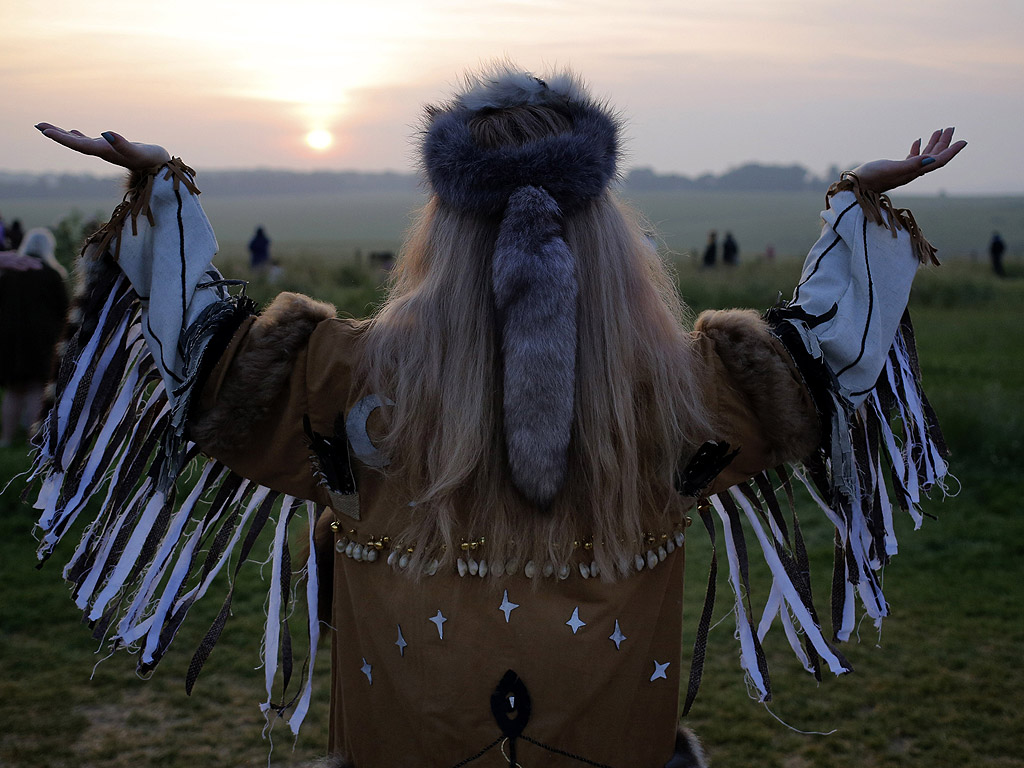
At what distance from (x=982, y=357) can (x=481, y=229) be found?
10287 millimetres

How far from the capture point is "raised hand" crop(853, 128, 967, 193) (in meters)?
2.03

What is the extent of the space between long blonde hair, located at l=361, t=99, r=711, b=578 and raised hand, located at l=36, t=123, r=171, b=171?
1.91 feet

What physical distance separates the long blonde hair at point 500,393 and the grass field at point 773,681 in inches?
44.5

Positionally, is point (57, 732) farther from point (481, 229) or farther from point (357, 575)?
point (481, 229)

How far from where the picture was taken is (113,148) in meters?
1.82

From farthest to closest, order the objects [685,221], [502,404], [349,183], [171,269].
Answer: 1. [349,183]
2. [685,221]
3. [171,269]
4. [502,404]

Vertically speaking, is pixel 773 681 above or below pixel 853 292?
below

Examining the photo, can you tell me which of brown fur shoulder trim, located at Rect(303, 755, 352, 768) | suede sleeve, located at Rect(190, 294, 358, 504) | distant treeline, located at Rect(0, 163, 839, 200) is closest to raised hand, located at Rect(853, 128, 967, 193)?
suede sleeve, located at Rect(190, 294, 358, 504)

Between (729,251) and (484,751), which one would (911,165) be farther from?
(729,251)

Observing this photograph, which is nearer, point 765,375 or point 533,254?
point 533,254

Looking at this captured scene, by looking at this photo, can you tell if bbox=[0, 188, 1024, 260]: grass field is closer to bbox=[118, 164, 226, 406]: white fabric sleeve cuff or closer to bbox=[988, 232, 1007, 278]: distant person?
bbox=[988, 232, 1007, 278]: distant person

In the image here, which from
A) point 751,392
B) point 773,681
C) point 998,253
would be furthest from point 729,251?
point 751,392

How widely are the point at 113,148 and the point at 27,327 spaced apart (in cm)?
613

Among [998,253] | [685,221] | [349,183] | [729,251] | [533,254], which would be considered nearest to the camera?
[533,254]
